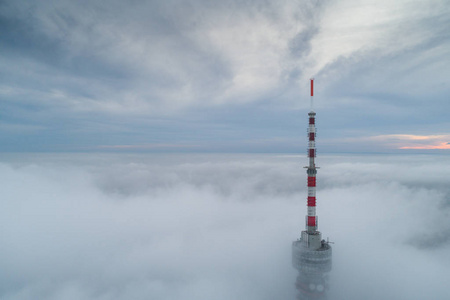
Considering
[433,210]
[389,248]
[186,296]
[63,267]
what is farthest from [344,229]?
[63,267]

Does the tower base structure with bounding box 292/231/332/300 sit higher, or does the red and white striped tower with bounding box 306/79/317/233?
the red and white striped tower with bounding box 306/79/317/233

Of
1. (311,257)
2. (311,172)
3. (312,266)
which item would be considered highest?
(311,172)

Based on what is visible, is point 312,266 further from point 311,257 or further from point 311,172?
point 311,172

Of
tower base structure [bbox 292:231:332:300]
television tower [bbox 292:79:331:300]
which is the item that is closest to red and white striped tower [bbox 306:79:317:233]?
television tower [bbox 292:79:331:300]

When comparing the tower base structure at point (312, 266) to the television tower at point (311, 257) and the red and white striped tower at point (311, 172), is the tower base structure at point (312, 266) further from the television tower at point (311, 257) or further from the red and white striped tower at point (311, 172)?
the red and white striped tower at point (311, 172)

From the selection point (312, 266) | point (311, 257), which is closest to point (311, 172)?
point (311, 257)

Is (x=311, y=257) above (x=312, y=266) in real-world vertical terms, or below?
above

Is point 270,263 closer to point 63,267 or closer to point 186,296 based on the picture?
point 186,296

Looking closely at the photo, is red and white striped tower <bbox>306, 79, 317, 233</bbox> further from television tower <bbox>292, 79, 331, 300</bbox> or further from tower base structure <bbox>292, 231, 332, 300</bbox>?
tower base structure <bbox>292, 231, 332, 300</bbox>

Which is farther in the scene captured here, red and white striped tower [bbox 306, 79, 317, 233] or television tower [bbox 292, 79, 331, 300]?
red and white striped tower [bbox 306, 79, 317, 233]
